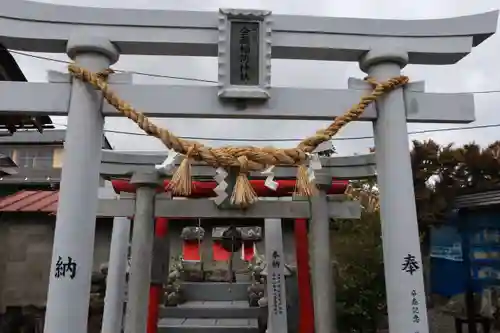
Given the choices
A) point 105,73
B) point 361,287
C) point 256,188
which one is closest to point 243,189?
point 105,73

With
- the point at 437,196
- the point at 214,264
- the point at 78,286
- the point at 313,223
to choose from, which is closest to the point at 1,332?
the point at 214,264

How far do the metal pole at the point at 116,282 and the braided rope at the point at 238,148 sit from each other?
12.2 feet

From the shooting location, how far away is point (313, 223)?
6344mm

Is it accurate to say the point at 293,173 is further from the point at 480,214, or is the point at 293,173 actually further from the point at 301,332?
the point at 480,214

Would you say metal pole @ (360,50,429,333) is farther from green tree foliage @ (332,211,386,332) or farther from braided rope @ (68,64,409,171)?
green tree foliage @ (332,211,386,332)

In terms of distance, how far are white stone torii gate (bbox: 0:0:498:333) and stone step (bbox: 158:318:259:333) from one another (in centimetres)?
452

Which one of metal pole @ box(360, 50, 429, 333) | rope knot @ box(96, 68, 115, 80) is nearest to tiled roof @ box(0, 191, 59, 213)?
rope knot @ box(96, 68, 115, 80)

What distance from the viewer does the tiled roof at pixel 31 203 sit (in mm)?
9992

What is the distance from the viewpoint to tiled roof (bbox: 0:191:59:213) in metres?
9.99

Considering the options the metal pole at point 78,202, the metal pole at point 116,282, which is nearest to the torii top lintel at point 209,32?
the metal pole at point 78,202

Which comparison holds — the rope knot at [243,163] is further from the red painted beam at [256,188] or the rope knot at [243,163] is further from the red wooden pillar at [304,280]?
the red wooden pillar at [304,280]

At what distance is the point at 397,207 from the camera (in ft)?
11.2

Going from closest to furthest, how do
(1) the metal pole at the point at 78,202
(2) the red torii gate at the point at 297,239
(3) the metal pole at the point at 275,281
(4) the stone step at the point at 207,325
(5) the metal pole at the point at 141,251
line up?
(1) the metal pole at the point at 78,202 → (5) the metal pole at the point at 141,251 → (3) the metal pole at the point at 275,281 → (2) the red torii gate at the point at 297,239 → (4) the stone step at the point at 207,325

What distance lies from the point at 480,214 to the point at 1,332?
33.2ft
